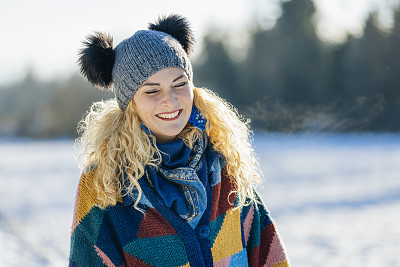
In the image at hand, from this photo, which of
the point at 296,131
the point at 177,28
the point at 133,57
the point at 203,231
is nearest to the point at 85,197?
the point at 203,231

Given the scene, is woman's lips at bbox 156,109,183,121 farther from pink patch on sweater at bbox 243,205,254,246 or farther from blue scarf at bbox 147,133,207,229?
pink patch on sweater at bbox 243,205,254,246

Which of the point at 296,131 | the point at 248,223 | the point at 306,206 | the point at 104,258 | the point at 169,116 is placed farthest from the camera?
the point at 296,131

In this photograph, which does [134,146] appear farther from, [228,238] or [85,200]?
[228,238]

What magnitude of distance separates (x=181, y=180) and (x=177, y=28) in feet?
2.17

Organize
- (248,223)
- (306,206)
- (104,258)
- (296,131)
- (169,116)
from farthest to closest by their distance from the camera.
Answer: (296,131), (306,206), (248,223), (169,116), (104,258)

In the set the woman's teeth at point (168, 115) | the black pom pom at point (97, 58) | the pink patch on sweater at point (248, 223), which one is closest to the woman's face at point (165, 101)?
the woman's teeth at point (168, 115)

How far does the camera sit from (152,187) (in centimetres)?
160

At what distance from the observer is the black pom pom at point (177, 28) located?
181 centimetres

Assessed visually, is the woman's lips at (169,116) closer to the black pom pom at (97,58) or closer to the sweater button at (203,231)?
the black pom pom at (97,58)

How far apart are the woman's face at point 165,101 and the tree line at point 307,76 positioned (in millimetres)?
10885

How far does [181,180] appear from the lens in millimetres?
1579

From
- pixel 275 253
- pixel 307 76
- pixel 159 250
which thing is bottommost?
pixel 159 250

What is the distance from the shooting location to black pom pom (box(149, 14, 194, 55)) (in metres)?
1.81

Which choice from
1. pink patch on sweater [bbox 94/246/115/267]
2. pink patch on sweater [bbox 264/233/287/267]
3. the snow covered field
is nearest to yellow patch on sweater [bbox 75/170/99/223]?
pink patch on sweater [bbox 94/246/115/267]
